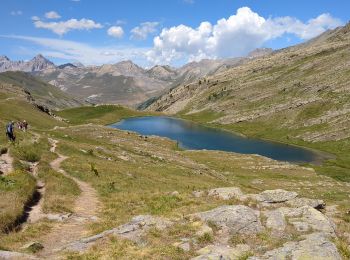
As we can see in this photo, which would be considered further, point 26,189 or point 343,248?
point 26,189

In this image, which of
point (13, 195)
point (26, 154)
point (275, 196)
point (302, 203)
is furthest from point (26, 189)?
point (302, 203)

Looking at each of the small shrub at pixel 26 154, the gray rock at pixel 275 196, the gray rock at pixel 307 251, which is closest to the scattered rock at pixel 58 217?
the gray rock at pixel 307 251

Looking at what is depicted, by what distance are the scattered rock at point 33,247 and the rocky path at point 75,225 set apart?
29cm

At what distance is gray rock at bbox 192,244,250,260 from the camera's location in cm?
2178

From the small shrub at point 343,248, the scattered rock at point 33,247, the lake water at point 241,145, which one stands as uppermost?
the small shrub at point 343,248

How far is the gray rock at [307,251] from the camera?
2162 cm

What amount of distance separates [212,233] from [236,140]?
156991 mm

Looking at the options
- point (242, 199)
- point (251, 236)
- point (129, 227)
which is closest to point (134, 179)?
point (242, 199)

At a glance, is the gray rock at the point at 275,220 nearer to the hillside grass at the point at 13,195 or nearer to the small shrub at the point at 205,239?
the small shrub at the point at 205,239

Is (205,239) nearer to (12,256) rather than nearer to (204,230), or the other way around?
(204,230)

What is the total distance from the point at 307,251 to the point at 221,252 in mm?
4622

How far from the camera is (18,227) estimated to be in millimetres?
27156

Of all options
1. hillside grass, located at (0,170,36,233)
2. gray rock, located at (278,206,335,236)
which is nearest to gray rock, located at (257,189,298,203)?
gray rock, located at (278,206,335,236)

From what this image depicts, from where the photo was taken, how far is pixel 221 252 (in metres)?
22.6
